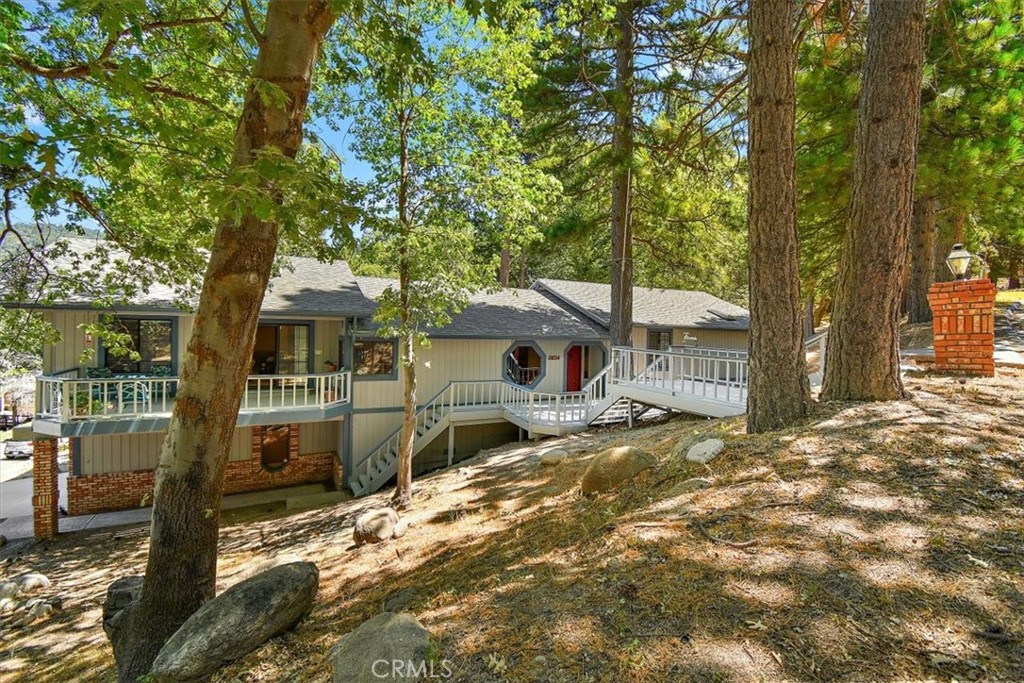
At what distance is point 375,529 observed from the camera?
21.1ft

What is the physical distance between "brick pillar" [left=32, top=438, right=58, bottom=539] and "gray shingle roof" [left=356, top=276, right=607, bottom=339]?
7621mm

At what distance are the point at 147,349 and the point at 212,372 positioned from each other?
9.00m

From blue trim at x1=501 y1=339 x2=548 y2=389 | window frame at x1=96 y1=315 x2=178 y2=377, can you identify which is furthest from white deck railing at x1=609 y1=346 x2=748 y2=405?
window frame at x1=96 y1=315 x2=178 y2=377

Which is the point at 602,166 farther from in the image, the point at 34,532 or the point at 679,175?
the point at 34,532

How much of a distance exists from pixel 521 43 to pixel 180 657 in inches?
345

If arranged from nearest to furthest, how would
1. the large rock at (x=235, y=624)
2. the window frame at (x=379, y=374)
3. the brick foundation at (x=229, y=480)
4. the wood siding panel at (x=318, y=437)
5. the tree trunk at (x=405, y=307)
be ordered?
the large rock at (x=235, y=624)
the tree trunk at (x=405, y=307)
the brick foundation at (x=229, y=480)
the window frame at (x=379, y=374)
the wood siding panel at (x=318, y=437)

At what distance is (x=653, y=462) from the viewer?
197 inches

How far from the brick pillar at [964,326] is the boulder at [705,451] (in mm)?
4581

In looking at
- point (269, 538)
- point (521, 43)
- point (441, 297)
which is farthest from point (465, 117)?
point (269, 538)

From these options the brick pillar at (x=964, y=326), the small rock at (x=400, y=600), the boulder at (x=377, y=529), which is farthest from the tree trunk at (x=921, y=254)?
the small rock at (x=400, y=600)

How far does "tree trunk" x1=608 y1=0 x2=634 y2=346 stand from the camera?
404 inches

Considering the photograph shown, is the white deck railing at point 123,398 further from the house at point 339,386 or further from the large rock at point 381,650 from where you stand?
the large rock at point 381,650

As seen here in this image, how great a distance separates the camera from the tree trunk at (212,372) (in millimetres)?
3625

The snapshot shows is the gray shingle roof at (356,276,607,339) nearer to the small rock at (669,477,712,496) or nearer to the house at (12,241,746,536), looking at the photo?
the house at (12,241,746,536)
